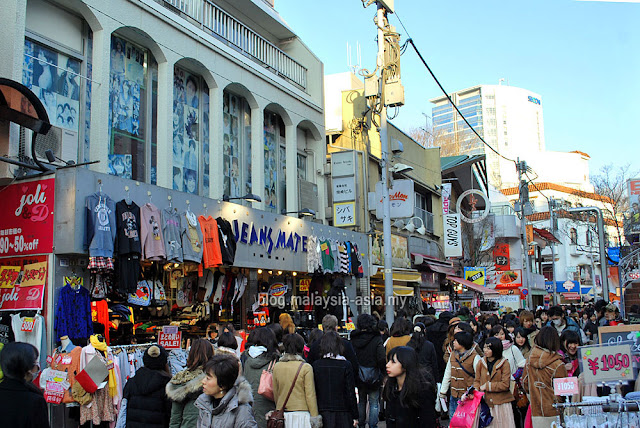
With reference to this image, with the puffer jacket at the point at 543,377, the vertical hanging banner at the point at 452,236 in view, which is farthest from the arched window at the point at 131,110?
the vertical hanging banner at the point at 452,236

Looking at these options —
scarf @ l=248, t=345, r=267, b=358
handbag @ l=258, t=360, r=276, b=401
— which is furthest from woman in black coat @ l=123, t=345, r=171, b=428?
scarf @ l=248, t=345, r=267, b=358

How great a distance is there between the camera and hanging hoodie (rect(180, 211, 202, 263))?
12.3 metres

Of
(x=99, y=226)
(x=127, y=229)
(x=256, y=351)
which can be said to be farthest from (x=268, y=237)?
(x=256, y=351)

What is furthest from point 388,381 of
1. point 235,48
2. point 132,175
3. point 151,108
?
point 235,48

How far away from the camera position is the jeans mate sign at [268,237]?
1446 centimetres

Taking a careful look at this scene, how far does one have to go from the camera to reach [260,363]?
293 inches

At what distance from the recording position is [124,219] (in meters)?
10.9

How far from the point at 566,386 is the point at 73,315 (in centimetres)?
741

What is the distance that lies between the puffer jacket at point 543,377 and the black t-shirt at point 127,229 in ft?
22.4

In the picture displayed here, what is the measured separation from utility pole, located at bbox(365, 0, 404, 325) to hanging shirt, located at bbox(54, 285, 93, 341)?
8.19 m

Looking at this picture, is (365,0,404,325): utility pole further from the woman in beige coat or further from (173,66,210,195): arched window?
the woman in beige coat

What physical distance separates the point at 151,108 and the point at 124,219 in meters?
3.90

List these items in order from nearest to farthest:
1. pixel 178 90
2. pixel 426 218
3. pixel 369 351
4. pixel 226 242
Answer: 1. pixel 369 351
2. pixel 226 242
3. pixel 178 90
4. pixel 426 218

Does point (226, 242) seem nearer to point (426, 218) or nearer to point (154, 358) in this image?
point (154, 358)
